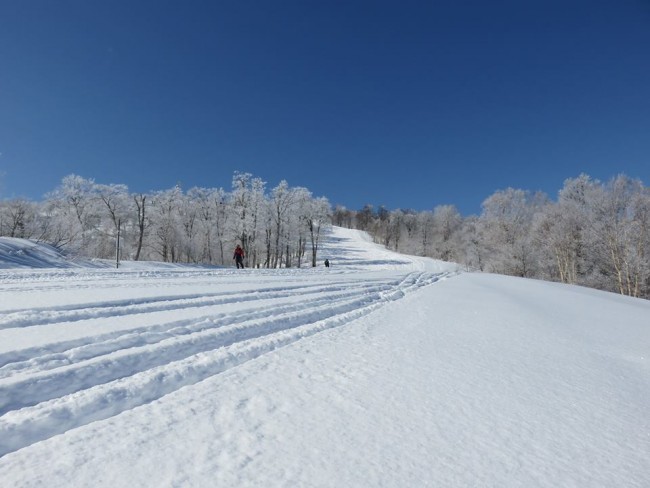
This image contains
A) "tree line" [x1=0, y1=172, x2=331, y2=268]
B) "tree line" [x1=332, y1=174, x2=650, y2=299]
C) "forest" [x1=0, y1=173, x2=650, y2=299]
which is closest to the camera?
"tree line" [x1=332, y1=174, x2=650, y2=299]

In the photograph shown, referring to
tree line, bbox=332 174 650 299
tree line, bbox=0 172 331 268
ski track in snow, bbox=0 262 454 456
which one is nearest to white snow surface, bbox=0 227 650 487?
ski track in snow, bbox=0 262 454 456

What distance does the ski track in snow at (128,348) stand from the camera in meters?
2.48

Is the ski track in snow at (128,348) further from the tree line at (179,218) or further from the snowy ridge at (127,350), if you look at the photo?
the tree line at (179,218)

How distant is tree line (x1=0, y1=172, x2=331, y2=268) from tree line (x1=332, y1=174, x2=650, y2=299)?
70.5 ft

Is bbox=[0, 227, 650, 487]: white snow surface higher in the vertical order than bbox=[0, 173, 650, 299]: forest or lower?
lower

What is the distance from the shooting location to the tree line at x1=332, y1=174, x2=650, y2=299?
22.4 m

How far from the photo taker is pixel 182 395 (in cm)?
270

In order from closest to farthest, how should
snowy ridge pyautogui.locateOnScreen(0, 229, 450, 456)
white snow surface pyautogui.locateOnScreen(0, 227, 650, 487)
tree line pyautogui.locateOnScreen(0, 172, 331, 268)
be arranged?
white snow surface pyautogui.locateOnScreen(0, 227, 650, 487) → snowy ridge pyautogui.locateOnScreen(0, 229, 450, 456) → tree line pyautogui.locateOnScreen(0, 172, 331, 268)

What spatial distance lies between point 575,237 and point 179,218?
4017 centimetres

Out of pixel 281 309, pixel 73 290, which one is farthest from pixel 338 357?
pixel 73 290

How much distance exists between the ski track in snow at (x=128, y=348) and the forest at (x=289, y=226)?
18084mm

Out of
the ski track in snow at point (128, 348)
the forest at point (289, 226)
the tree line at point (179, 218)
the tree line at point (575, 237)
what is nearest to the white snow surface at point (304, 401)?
the ski track in snow at point (128, 348)

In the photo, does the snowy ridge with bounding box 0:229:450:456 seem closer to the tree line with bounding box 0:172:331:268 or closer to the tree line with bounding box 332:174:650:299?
the tree line with bounding box 332:174:650:299

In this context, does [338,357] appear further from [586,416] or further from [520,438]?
[586,416]
